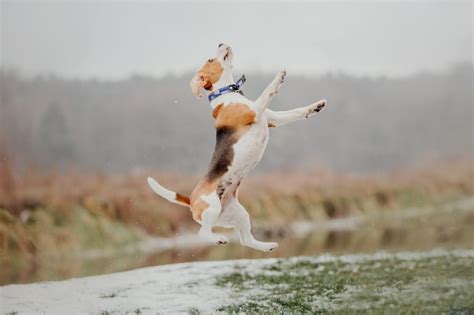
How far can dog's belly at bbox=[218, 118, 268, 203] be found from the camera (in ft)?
6.91

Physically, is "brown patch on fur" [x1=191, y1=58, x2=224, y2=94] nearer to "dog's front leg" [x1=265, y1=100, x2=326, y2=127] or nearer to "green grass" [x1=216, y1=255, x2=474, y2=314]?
"dog's front leg" [x1=265, y1=100, x2=326, y2=127]

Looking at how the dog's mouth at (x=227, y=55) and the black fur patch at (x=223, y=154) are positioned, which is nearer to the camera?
the black fur patch at (x=223, y=154)

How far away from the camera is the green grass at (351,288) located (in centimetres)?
343

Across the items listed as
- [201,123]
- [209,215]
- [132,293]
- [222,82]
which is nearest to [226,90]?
[222,82]

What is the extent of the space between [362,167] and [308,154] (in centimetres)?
49

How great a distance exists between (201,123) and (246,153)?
3.25 m

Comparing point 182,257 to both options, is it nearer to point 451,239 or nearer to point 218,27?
point 218,27

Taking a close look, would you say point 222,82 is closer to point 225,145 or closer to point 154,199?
point 225,145

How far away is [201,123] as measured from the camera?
5.33 m

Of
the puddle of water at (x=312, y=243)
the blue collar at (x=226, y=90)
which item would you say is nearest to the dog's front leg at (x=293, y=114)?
A: the blue collar at (x=226, y=90)

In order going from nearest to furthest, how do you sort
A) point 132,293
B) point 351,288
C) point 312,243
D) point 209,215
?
point 209,215, point 132,293, point 351,288, point 312,243

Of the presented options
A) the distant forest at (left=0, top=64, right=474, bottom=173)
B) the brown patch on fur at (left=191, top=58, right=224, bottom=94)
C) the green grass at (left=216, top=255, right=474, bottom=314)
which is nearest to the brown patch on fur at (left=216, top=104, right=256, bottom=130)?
the brown patch on fur at (left=191, top=58, right=224, bottom=94)

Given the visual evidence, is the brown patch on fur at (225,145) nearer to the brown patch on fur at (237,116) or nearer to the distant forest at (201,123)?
the brown patch on fur at (237,116)

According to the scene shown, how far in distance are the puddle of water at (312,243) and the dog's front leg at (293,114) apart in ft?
7.20
